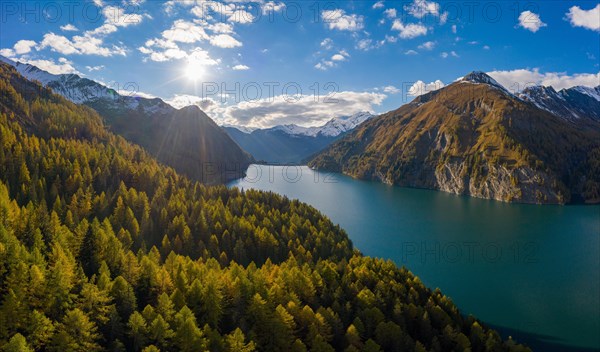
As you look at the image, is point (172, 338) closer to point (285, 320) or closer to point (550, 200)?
point (285, 320)

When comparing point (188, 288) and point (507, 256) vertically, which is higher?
point (188, 288)

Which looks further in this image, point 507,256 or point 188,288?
point 507,256

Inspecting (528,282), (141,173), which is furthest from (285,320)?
(141,173)

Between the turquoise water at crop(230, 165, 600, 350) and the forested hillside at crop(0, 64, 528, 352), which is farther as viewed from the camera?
the turquoise water at crop(230, 165, 600, 350)

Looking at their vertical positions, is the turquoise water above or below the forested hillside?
below
